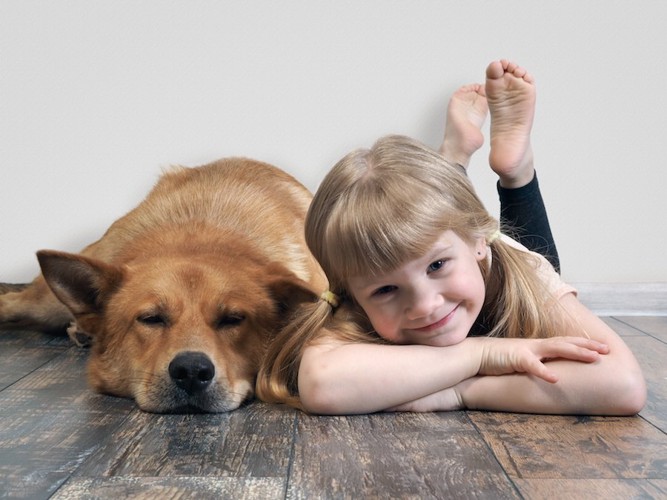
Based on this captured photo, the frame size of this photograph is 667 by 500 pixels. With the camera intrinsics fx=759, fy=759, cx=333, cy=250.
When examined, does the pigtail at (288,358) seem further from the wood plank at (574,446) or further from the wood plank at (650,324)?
the wood plank at (650,324)

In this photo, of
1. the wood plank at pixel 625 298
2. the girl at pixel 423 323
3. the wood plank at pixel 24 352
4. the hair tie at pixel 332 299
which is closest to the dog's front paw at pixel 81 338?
the wood plank at pixel 24 352

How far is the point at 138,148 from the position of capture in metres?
3.36

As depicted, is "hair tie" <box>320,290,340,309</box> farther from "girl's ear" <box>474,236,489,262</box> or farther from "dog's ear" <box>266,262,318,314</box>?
"girl's ear" <box>474,236,489,262</box>

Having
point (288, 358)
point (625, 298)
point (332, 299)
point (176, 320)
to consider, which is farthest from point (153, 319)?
point (625, 298)

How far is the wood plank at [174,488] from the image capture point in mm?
1369

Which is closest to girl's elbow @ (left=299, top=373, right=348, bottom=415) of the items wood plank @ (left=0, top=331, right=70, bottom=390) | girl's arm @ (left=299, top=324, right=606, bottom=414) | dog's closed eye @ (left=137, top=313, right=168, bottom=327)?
girl's arm @ (left=299, top=324, right=606, bottom=414)

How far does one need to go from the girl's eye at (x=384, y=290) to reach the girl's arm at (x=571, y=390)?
0.29 m

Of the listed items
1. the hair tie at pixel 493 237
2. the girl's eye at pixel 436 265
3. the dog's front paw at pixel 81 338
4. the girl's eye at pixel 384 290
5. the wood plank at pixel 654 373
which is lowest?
the wood plank at pixel 654 373

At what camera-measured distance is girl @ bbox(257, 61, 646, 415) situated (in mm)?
1841

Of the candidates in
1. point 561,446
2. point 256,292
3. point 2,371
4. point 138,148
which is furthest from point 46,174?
point 561,446

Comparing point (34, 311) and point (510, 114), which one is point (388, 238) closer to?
point (510, 114)

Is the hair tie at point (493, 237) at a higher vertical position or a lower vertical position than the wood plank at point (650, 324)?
higher

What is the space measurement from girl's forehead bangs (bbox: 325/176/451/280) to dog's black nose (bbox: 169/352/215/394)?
0.45 metres

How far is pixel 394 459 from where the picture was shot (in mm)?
1538
